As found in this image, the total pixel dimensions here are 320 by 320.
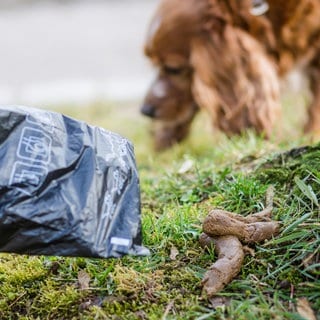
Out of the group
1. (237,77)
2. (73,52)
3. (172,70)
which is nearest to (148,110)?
(172,70)

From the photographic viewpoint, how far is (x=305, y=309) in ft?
4.26

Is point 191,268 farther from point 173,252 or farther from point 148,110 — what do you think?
point 148,110

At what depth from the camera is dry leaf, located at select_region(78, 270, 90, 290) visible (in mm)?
1506

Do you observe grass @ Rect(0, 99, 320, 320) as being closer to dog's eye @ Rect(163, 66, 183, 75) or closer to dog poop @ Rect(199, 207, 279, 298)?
dog poop @ Rect(199, 207, 279, 298)

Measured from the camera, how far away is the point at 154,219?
1.78 meters

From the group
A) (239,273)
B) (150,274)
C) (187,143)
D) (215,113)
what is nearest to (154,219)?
(150,274)

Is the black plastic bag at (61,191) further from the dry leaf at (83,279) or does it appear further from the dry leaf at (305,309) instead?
the dry leaf at (305,309)

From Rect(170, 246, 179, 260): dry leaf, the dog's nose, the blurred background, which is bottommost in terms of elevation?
the blurred background

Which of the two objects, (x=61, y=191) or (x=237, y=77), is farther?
(x=237, y=77)

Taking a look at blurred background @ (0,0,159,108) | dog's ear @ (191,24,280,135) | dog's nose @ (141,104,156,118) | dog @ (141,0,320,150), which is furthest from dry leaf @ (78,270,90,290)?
blurred background @ (0,0,159,108)

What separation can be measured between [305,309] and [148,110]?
242cm

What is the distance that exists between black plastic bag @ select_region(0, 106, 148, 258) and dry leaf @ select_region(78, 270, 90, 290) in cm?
22

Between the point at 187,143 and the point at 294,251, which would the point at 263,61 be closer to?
the point at 187,143

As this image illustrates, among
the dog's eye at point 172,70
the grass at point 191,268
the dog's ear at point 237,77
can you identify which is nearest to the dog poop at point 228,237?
the grass at point 191,268
